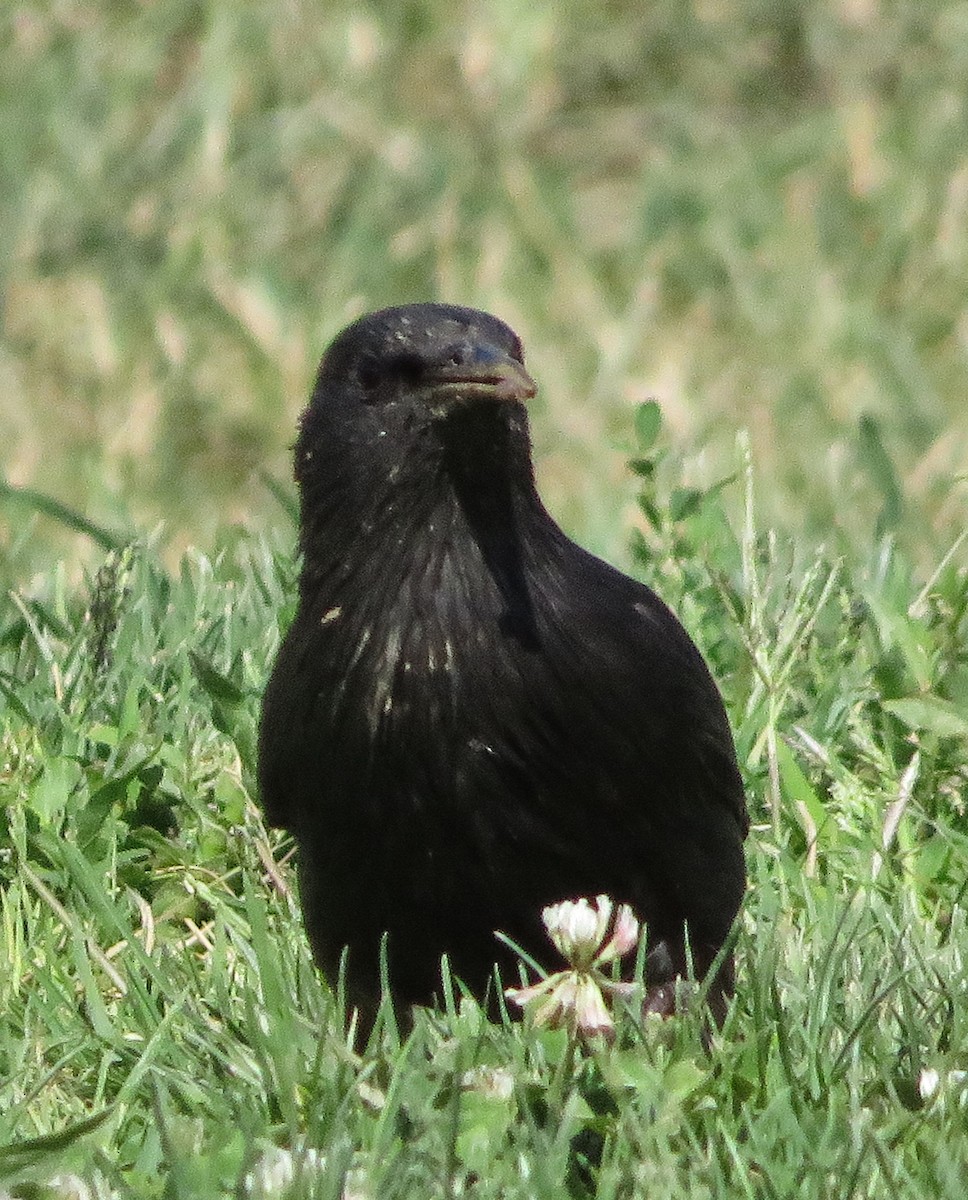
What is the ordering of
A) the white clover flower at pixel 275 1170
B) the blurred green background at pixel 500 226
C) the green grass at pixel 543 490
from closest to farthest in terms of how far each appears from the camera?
the white clover flower at pixel 275 1170, the green grass at pixel 543 490, the blurred green background at pixel 500 226

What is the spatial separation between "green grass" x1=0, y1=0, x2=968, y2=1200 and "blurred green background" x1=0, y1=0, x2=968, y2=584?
19 mm

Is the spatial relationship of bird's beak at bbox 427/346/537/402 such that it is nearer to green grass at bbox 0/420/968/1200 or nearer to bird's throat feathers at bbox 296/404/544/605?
bird's throat feathers at bbox 296/404/544/605

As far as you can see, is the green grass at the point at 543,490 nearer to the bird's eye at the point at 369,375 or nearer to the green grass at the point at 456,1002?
the green grass at the point at 456,1002

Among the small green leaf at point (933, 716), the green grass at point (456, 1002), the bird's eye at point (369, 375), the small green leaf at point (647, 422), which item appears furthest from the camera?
the small green leaf at point (647, 422)

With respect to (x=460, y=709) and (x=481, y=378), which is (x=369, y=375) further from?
(x=460, y=709)

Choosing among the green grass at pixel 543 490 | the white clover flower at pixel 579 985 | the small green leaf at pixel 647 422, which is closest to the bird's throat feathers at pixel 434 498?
the green grass at pixel 543 490

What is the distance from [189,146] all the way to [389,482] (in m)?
5.29

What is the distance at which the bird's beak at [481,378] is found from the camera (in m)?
3.58

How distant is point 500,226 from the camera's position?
866 centimetres

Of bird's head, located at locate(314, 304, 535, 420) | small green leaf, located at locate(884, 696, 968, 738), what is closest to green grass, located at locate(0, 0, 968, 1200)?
small green leaf, located at locate(884, 696, 968, 738)

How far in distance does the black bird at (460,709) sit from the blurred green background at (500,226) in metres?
3.06

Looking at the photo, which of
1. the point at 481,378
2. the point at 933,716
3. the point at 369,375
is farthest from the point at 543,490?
the point at 481,378

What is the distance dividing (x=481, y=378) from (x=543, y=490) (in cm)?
398

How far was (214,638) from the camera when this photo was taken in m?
4.93
